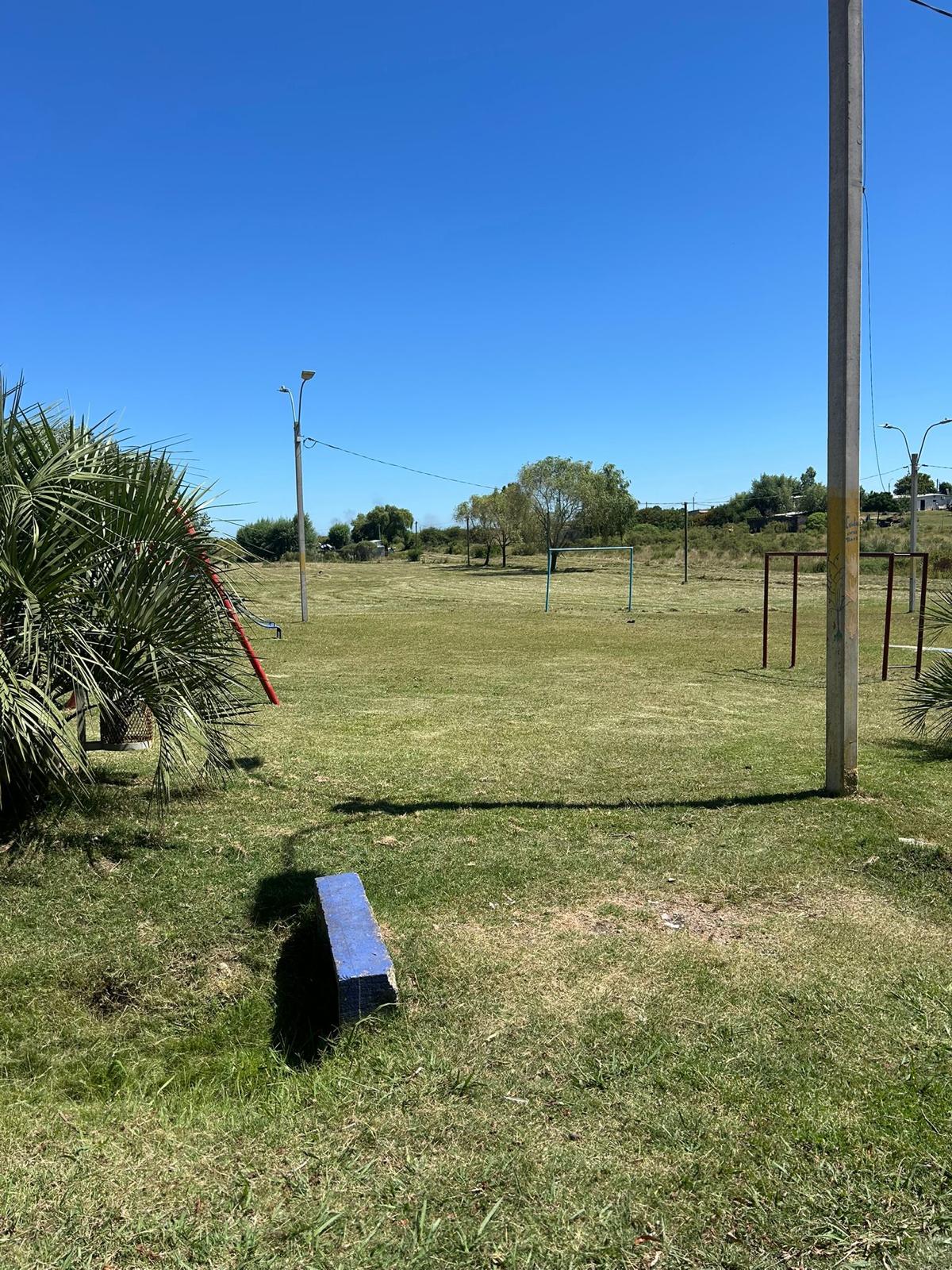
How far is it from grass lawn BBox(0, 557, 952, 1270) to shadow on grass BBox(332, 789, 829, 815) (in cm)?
3

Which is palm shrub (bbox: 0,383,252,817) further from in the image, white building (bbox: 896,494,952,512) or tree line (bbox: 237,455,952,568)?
white building (bbox: 896,494,952,512)

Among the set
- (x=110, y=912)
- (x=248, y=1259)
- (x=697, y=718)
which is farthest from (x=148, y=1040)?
(x=697, y=718)

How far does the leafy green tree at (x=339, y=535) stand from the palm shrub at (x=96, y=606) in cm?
10157

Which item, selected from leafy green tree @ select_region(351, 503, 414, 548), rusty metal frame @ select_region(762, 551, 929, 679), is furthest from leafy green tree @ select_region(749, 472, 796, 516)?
rusty metal frame @ select_region(762, 551, 929, 679)

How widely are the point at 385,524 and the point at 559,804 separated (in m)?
103

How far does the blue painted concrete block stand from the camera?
10.9 ft

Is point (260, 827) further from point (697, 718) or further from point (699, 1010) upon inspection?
point (697, 718)

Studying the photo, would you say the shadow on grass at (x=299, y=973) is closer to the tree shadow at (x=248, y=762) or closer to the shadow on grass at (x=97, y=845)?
the shadow on grass at (x=97, y=845)

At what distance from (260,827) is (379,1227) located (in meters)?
3.44

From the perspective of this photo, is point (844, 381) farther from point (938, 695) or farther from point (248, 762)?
point (248, 762)

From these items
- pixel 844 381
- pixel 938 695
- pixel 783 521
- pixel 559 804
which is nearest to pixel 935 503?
pixel 783 521

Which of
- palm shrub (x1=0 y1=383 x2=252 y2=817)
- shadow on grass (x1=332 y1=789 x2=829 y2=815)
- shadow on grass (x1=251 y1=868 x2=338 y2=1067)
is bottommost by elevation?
shadow on grass (x1=251 y1=868 x2=338 y2=1067)

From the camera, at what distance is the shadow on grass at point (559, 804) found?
6.02 meters

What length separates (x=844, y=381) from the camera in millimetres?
5793
